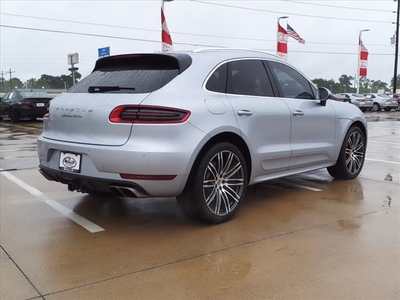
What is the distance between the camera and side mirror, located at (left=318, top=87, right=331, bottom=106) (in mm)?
5652

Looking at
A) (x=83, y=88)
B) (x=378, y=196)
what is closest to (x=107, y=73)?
(x=83, y=88)

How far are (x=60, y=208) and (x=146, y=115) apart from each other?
193cm

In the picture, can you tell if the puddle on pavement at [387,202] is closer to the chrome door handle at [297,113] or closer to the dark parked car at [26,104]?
the chrome door handle at [297,113]

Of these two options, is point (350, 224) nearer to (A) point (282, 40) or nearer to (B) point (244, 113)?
(B) point (244, 113)

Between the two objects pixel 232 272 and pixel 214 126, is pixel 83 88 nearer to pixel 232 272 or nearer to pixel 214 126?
pixel 214 126

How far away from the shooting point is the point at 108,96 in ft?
13.1

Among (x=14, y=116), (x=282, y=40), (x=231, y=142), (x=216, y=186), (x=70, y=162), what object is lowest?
(x=216, y=186)

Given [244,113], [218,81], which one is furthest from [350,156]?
[218,81]

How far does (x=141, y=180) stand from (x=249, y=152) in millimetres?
1312

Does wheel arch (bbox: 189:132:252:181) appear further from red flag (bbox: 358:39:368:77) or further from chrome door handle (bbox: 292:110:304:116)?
red flag (bbox: 358:39:368:77)

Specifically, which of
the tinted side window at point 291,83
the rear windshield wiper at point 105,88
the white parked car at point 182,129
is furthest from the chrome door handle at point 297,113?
the rear windshield wiper at point 105,88

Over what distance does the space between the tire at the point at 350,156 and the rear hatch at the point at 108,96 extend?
3.04 metres

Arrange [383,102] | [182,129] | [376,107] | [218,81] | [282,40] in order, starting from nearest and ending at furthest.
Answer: [182,129] → [218,81] → [282,40] → [383,102] → [376,107]

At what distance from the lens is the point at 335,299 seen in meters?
2.88
